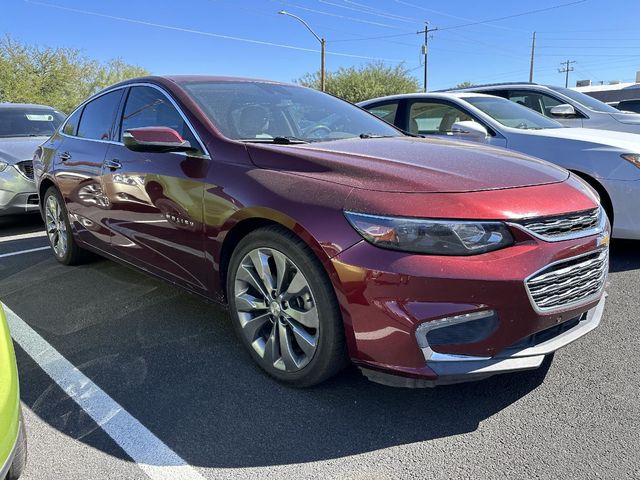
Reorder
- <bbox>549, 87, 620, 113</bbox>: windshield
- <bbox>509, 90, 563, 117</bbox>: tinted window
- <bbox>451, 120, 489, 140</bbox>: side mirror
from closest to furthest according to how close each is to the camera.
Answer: <bbox>451, 120, 489, 140</bbox>: side mirror → <bbox>549, 87, 620, 113</bbox>: windshield → <bbox>509, 90, 563, 117</bbox>: tinted window

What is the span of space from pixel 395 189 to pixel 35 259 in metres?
4.38

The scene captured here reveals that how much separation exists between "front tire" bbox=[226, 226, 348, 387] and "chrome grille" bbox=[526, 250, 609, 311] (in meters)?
0.84

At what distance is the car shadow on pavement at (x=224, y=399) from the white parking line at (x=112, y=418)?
4cm

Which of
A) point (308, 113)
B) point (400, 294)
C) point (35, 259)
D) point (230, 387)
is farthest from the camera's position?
point (35, 259)

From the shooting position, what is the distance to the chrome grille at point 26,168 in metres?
6.41

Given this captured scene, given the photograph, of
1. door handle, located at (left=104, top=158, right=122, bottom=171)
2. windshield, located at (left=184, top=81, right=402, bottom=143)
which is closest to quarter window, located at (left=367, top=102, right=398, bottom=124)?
windshield, located at (left=184, top=81, right=402, bottom=143)

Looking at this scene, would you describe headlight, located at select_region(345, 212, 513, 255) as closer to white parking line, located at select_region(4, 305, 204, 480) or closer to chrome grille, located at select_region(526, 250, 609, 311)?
chrome grille, located at select_region(526, 250, 609, 311)

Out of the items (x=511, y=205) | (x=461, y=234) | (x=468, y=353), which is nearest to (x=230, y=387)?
(x=468, y=353)

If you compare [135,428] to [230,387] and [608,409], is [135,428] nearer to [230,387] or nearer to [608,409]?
[230,387]

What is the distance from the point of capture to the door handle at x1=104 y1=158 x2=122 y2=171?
3.50m

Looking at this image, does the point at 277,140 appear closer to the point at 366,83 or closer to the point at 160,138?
the point at 160,138

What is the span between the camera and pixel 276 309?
2.52 metres

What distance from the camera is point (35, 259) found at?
5090 mm

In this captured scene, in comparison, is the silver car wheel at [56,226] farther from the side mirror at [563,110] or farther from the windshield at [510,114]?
the side mirror at [563,110]
